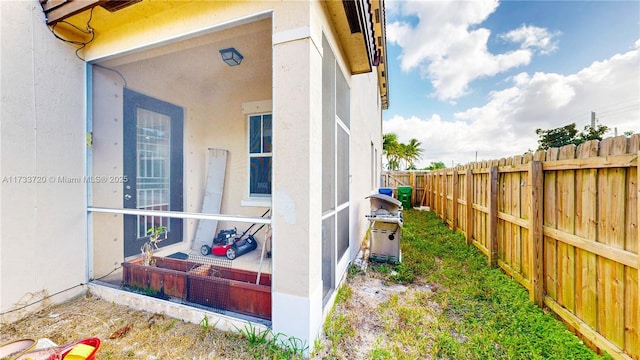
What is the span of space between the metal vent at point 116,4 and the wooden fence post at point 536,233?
473 centimetres

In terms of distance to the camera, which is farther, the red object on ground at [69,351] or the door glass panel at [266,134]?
the door glass panel at [266,134]

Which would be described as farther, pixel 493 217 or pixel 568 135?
pixel 568 135

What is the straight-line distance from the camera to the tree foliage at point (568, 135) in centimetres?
1712

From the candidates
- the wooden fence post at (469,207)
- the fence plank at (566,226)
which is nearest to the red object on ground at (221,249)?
the fence plank at (566,226)

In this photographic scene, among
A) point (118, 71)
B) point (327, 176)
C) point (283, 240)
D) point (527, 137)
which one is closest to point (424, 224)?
point (327, 176)

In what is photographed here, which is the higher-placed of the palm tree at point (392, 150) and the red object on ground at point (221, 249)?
the palm tree at point (392, 150)

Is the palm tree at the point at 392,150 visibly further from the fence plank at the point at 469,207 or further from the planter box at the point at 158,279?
the planter box at the point at 158,279

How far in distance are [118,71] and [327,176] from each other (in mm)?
3346

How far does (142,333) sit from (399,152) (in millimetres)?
29382

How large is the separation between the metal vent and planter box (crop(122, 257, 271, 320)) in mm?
2861

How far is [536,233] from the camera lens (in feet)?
9.18

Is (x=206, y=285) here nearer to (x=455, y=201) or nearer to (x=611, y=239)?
(x=611, y=239)

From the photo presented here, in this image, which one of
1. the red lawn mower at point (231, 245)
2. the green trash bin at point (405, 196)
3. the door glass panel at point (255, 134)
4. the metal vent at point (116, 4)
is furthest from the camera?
the green trash bin at point (405, 196)

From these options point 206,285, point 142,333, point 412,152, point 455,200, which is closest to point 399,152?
point 412,152
